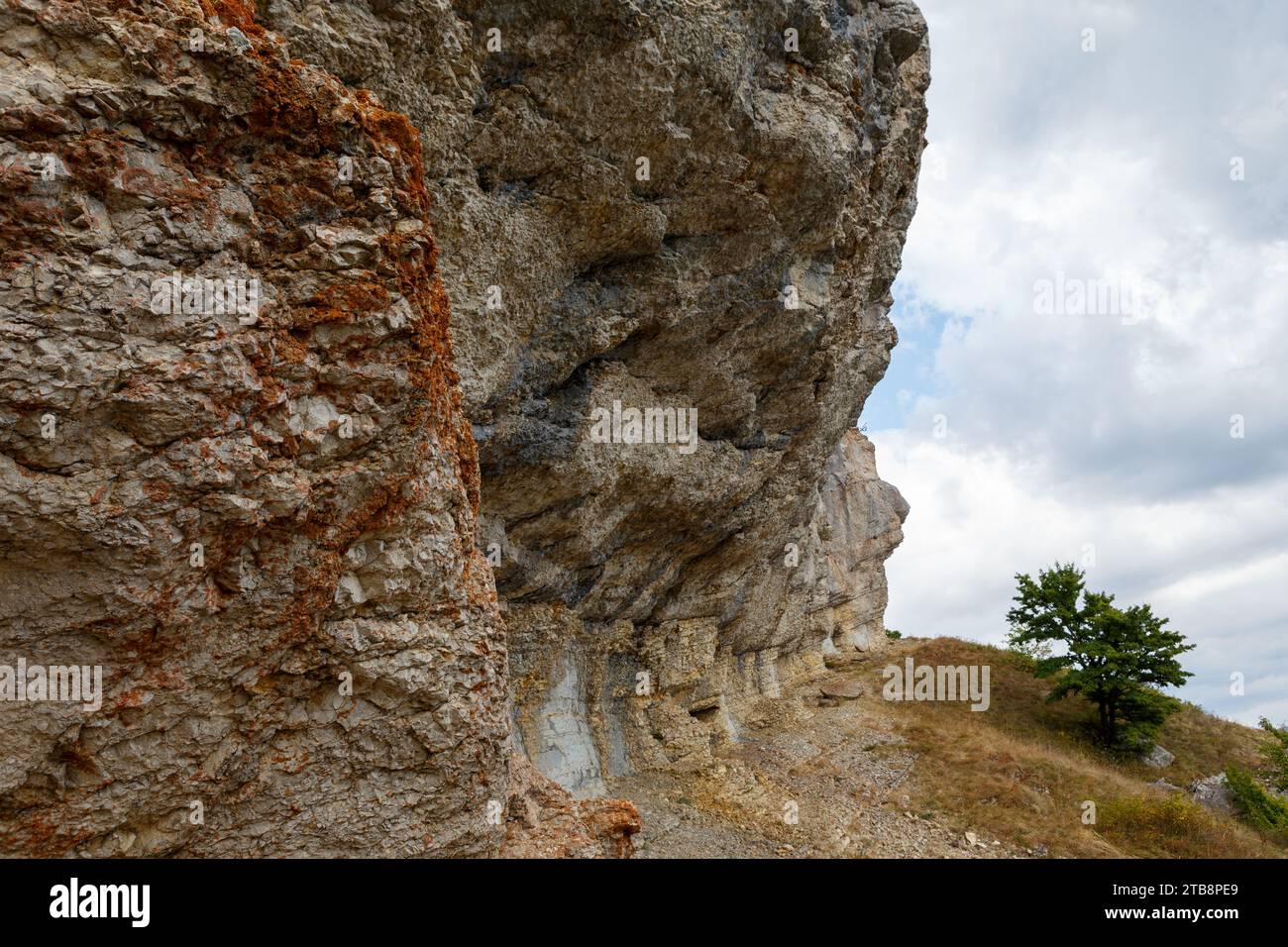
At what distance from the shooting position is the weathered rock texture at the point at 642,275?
10.6 m

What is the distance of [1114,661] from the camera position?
2920 centimetres

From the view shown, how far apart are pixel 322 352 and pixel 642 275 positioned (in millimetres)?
8332

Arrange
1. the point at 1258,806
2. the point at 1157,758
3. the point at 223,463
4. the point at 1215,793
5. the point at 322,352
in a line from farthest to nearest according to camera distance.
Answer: the point at 1157,758
the point at 1215,793
the point at 1258,806
the point at 322,352
the point at 223,463

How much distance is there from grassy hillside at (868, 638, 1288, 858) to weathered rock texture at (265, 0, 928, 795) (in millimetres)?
7903

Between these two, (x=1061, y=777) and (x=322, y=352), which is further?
(x=1061, y=777)

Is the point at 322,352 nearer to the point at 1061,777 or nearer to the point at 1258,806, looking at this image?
the point at 1061,777

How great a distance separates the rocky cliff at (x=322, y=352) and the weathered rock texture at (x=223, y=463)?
0.9 inches

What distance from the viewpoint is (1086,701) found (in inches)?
1286

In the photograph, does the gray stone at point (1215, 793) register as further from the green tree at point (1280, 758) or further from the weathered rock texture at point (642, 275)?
the weathered rock texture at point (642, 275)

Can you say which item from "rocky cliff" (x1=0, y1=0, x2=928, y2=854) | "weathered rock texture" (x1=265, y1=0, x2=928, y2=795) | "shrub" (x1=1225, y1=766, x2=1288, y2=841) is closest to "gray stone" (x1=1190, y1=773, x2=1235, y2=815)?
"shrub" (x1=1225, y1=766, x2=1288, y2=841)

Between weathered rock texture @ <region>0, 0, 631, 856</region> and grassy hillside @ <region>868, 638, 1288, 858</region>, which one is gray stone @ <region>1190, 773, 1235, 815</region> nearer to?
grassy hillside @ <region>868, 638, 1288, 858</region>

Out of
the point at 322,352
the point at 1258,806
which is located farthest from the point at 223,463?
the point at 1258,806

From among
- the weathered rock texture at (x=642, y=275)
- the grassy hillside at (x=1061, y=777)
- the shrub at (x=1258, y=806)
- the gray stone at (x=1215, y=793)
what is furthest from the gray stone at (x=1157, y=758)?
the weathered rock texture at (x=642, y=275)

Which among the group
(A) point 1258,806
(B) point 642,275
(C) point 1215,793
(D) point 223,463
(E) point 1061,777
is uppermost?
(B) point 642,275
